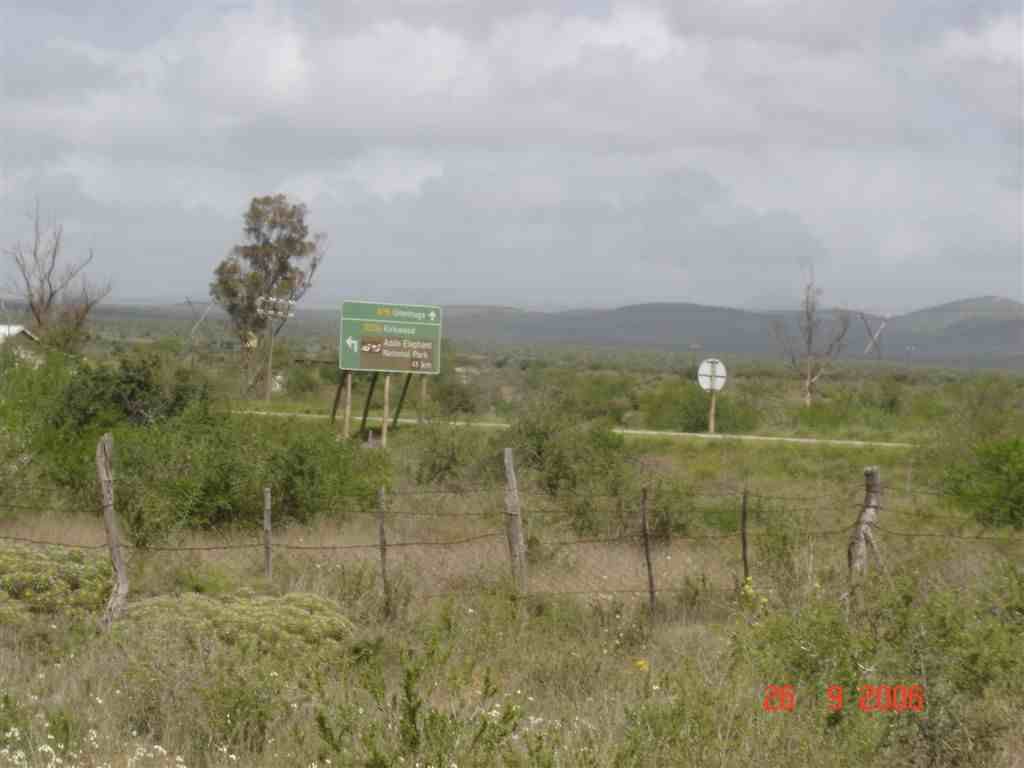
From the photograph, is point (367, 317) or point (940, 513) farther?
point (367, 317)

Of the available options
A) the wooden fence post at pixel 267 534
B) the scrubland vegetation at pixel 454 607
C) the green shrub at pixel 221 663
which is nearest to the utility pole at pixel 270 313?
the scrubland vegetation at pixel 454 607

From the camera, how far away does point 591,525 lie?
17.3 meters

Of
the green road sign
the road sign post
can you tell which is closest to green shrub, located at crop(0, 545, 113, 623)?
the green road sign

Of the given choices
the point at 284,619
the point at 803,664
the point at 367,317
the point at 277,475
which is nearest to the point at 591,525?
the point at 277,475

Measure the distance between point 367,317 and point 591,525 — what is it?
555 inches

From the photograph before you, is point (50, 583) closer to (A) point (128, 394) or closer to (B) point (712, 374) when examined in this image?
Result: (A) point (128, 394)

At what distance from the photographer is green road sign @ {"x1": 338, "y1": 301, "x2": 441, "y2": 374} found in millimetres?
29859

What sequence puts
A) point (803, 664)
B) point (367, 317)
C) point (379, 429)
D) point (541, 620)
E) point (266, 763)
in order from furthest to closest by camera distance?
point (379, 429) → point (367, 317) → point (541, 620) → point (803, 664) → point (266, 763)

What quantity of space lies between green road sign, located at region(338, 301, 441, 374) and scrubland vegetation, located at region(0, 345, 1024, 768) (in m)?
4.59

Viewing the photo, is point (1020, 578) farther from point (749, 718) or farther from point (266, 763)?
point (266, 763)

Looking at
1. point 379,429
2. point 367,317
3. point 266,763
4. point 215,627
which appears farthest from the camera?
point 379,429
